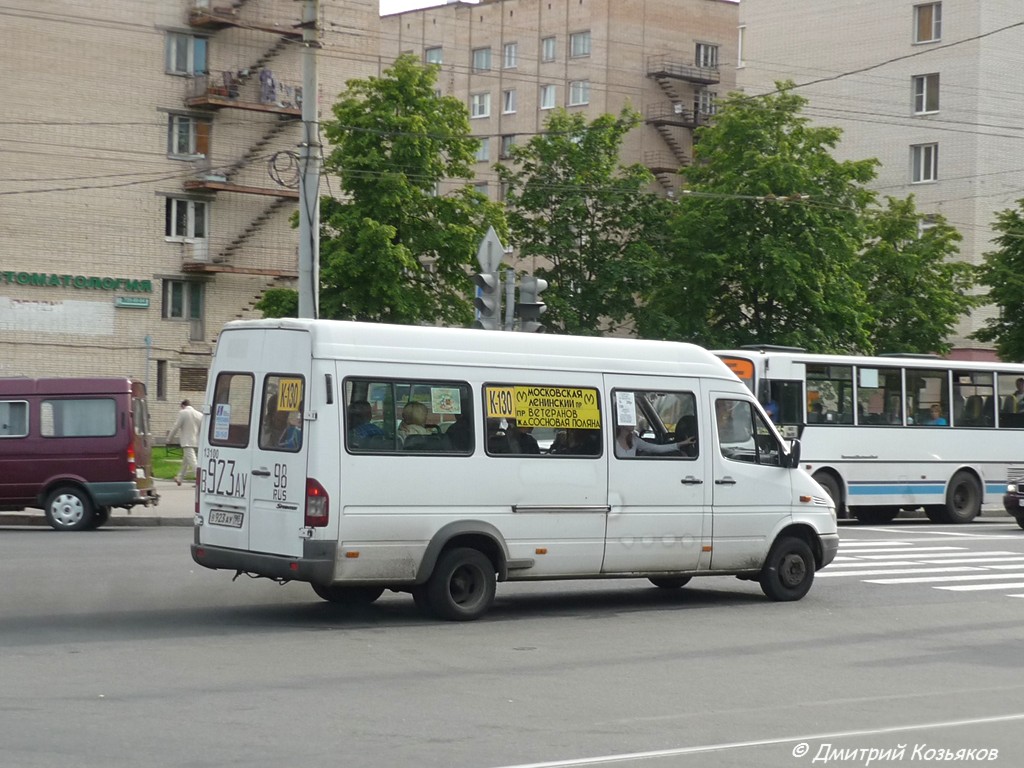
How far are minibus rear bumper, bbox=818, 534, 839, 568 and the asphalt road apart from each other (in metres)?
0.41

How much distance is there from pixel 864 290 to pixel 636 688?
40.6 metres

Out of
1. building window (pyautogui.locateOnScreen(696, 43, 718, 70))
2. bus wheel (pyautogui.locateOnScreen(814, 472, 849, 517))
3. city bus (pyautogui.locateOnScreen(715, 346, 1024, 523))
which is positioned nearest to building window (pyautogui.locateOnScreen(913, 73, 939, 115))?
building window (pyautogui.locateOnScreen(696, 43, 718, 70))

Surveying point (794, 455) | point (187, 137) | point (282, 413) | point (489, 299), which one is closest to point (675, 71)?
point (187, 137)

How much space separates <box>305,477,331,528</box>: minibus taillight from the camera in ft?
38.8

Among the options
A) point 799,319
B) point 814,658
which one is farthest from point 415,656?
point 799,319

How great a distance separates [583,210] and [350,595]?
38.6 meters

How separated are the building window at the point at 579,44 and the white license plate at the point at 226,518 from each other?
6198 centimetres

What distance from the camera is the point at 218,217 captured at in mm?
52375

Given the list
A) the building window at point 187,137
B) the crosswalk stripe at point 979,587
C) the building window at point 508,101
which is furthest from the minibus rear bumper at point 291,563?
the building window at point 508,101

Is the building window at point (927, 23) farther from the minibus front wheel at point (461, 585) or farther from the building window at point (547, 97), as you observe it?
the minibus front wheel at point (461, 585)

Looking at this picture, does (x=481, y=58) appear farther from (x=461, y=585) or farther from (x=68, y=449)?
(x=461, y=585)

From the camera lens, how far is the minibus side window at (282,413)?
1205cm

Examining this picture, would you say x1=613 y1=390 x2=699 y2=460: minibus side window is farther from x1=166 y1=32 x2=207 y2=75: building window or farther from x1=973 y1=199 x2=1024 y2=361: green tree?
x1=166 y1=32 x2=207 y2=75: building window

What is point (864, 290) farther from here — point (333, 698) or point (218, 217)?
point (333, 698)
